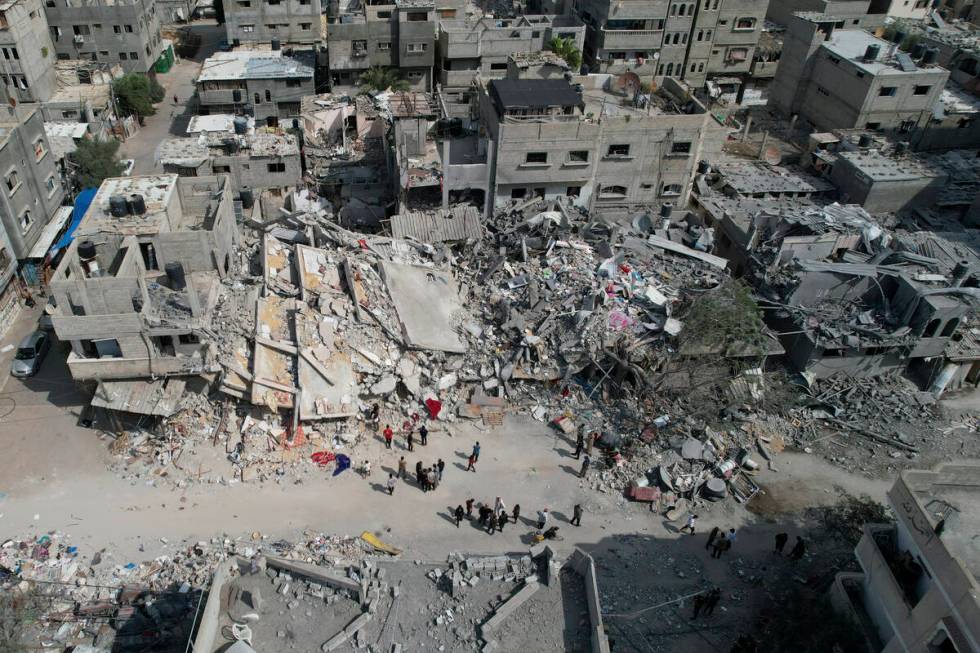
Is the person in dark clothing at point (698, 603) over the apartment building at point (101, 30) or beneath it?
beneath

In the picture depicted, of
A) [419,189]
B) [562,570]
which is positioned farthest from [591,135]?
[562,570]

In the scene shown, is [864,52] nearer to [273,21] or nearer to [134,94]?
[273,21]

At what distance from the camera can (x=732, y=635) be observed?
2062cm

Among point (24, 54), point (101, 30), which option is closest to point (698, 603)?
point (24, 54)

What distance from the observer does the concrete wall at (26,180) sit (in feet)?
101

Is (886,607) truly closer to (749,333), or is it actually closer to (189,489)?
(749,333)

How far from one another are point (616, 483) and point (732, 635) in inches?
250

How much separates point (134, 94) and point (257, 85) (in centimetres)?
1004

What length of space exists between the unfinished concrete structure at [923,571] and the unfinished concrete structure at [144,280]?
72.4 ft

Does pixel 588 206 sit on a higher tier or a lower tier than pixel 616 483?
higher

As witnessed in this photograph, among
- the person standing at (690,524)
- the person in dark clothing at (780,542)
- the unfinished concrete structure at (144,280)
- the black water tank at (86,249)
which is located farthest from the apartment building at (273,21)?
the person in dark clothing at (780,542)

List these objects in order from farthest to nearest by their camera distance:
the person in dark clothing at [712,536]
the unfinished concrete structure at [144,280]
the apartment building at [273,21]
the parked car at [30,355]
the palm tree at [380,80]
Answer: the apartment building at [273,21]
the palm tree at [380,80]
the parked car at [30,355]
the unfinished concrete structure at [144,280]
the person in dark clothing at [712,536]

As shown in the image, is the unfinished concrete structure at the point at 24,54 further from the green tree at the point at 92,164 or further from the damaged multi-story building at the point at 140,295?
the damaged multi-story building at the point at 140,295

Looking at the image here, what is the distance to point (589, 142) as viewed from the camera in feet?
110
